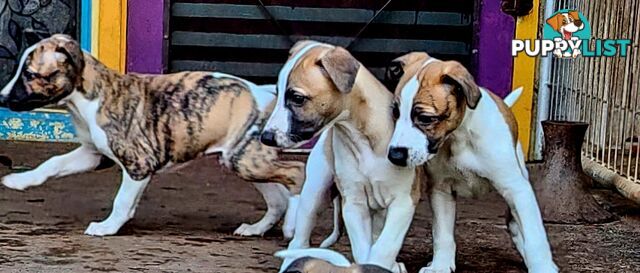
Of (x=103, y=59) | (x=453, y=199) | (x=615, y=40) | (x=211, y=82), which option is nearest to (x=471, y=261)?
(x=453, y=199)

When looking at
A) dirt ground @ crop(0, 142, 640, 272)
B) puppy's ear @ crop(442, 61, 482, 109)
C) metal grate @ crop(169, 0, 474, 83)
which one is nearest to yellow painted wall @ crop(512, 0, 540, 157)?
metal grate @ crop(169, 0, 474, 83)

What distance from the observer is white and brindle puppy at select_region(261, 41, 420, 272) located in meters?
4.50

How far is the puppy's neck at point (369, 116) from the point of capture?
4.64 metres

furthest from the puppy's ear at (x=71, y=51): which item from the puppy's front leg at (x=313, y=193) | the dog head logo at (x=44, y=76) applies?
the puppy's front leg at (x=313, y=193)

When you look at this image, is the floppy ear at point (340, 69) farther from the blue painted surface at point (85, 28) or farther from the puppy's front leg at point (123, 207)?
the blue painted surface at point (85, 28)

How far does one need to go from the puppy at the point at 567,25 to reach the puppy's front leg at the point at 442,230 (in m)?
3.22

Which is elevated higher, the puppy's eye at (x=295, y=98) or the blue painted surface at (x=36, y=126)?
the puppy's eye at (x=295, y=98)

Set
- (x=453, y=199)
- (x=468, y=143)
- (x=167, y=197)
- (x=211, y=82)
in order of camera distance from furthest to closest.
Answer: (x=167, y=197), (x=211, y=82), (x=453, y=199), (x=468, y=143)

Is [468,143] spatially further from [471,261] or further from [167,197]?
[167,197]

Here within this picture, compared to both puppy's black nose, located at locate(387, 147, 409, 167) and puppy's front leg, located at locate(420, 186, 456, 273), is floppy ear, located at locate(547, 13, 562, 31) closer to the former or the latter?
puppy's front leg, located at locate(420, 186, 456, 273)

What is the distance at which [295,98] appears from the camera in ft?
14.7

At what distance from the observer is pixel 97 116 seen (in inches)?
223

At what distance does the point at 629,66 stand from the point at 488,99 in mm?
2703

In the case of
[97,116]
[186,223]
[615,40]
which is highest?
[615,40]
